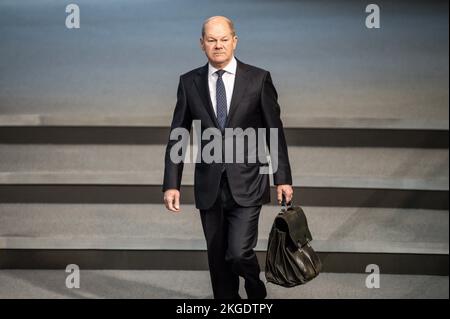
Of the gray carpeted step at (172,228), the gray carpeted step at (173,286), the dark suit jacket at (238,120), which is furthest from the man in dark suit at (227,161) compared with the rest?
the gray carpeted step at (172,228)

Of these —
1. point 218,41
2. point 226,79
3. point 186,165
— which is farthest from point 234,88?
point 186,165

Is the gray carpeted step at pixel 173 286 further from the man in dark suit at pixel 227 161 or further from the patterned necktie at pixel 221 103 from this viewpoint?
the patterned necktie at pixel 221 103

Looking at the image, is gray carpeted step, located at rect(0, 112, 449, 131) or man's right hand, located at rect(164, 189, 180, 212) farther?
gray carpeted step, located at rect(0, 112, 449, 131)

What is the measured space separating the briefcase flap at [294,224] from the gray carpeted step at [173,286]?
0.69 meters

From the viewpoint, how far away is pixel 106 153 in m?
4.05

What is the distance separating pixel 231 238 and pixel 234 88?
0.53 metres

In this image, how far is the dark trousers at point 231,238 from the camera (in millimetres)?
2736

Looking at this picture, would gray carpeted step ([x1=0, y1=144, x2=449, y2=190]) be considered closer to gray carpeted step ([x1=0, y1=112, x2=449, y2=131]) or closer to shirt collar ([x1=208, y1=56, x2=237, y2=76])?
gray carpeted step ([x1=0, y1=112, x2=449, y2=131])

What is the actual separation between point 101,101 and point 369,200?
1.54m

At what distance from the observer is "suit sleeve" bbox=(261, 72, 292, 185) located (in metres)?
2.71

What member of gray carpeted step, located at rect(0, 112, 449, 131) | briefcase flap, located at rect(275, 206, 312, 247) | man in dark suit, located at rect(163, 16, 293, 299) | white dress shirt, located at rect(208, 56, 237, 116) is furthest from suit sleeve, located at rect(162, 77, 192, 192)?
gray carpeted step, located at rect(0, 112, 449, 131)

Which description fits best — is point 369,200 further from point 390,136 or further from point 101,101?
point 101,101
